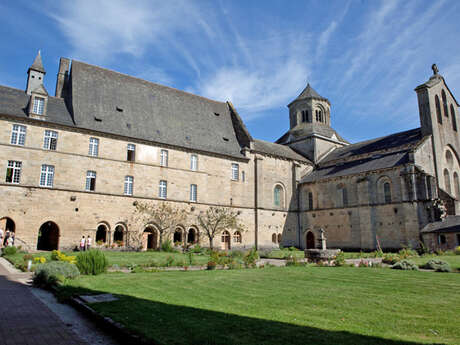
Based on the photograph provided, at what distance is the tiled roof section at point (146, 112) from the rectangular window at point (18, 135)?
3.86 meters

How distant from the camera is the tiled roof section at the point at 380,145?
109ft

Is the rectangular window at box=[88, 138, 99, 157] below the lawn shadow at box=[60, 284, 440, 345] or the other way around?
the other way around

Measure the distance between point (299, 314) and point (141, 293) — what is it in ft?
15.3

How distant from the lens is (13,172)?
79.3ft

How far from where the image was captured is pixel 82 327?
680cm

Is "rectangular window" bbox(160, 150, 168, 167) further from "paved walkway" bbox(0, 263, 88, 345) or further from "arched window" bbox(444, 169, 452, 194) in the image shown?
"arched window" bbox(444, 169, 452, 194)

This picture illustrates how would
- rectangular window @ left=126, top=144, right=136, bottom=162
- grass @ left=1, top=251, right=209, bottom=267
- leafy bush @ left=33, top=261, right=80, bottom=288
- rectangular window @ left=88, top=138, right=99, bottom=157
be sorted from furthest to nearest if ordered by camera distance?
rectangular window @ left=126, top=144, right=136, bottom=162 < rectangular window @ left=88, top=138, right=99, bottom=157 < grass @ left=1, top=251, right=209, bottom=267 < leafy bush @ left=33, top=261, right=80, bottom=288

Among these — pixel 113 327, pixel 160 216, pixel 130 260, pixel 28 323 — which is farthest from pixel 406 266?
pixel 160 216

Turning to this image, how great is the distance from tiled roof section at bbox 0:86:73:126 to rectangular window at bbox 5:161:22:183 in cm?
359

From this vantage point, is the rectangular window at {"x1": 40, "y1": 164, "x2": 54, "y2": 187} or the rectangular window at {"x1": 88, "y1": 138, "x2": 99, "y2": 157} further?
the rectangular window at {"x1": 88, "y1": 138, "x2": 99, "y2": 157}

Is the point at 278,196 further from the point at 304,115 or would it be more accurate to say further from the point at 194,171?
the point at 304,115

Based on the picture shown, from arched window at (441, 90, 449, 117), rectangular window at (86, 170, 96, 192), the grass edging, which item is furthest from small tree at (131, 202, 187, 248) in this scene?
arched window at (441, 90, 449, 117)

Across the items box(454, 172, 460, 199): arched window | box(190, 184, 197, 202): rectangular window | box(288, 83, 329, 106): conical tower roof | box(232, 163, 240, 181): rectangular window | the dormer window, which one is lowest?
box(190, 184, 197, 202): rectangular window

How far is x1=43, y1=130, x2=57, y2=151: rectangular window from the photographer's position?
25641 mm
